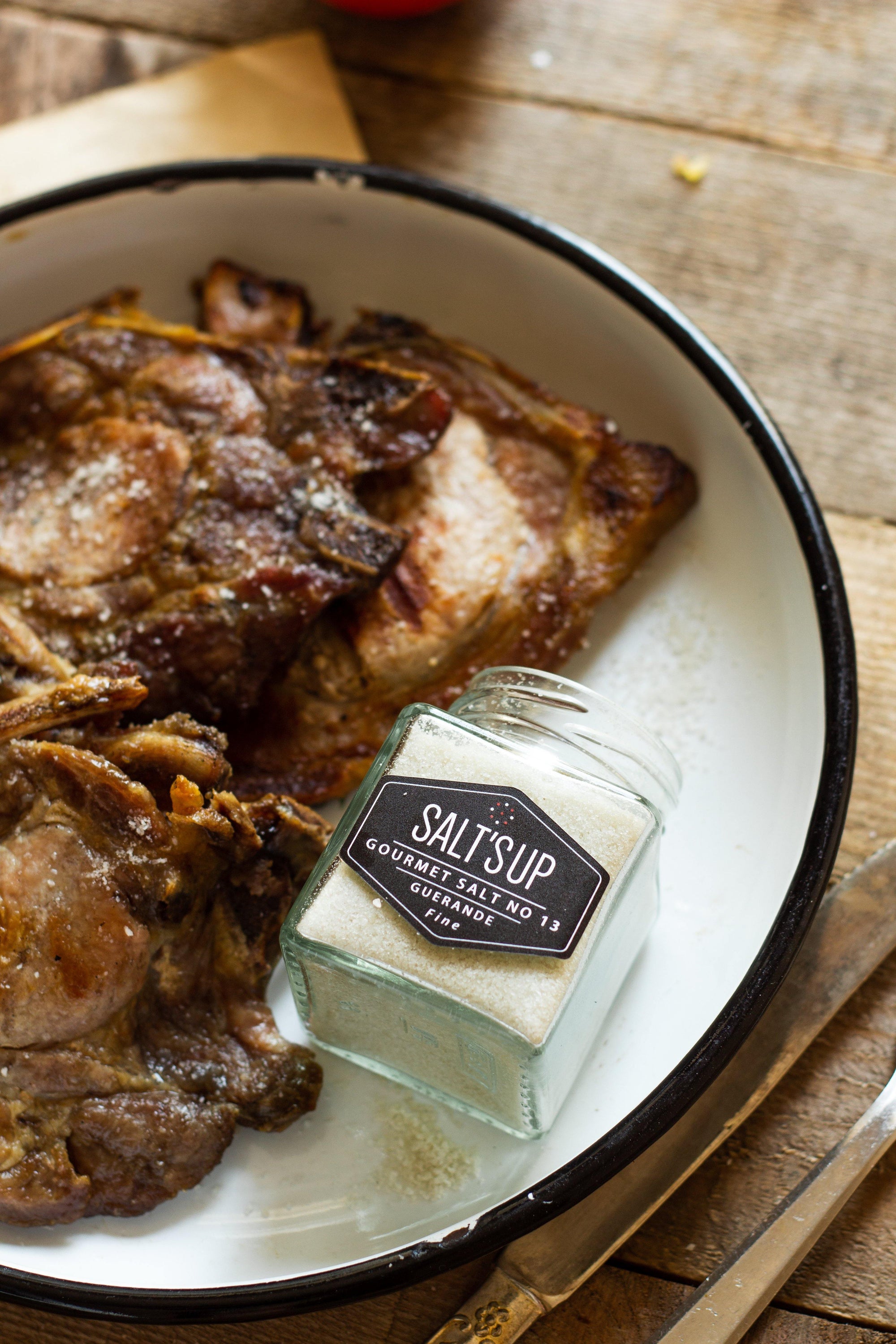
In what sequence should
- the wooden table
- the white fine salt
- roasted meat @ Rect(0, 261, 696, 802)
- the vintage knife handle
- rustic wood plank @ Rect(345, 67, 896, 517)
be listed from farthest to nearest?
1. rustic wood plank @ Rect(345, 67, 896, 517)
2. the wooden table
3. roasted meat @ Rect(0, 261, 696, 802)
4. the vintage knife handle
5. the white fine salt

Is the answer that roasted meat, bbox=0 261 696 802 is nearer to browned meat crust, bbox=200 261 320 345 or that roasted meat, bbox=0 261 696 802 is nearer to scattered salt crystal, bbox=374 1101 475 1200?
browned meat crust, bbox=200 261 320 345

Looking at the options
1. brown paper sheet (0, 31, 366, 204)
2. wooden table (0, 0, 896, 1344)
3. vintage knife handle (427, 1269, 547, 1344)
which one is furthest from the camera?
brown paper sheet (0, 31, 366, 204)

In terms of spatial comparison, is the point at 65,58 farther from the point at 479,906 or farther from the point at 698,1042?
the point at 698,1042

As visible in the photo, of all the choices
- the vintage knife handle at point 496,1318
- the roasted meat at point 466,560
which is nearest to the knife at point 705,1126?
the vintage knife handle at point 496,1318

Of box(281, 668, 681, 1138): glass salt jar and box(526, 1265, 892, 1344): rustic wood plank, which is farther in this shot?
box(526, 1265, 892, 1344): rustic wood plank

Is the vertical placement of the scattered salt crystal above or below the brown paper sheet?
below

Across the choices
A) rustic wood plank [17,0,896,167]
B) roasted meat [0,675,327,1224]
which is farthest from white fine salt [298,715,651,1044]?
rustic wood plank [17,0,896,167]

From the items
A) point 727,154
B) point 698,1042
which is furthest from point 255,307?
point 698,1042

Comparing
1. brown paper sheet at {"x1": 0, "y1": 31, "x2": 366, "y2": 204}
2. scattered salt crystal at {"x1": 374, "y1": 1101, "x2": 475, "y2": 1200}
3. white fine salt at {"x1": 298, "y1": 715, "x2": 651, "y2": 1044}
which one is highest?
brown paper sheet at {"x1": 0, "y1": 31, "x2": 366, "y2": 204}
